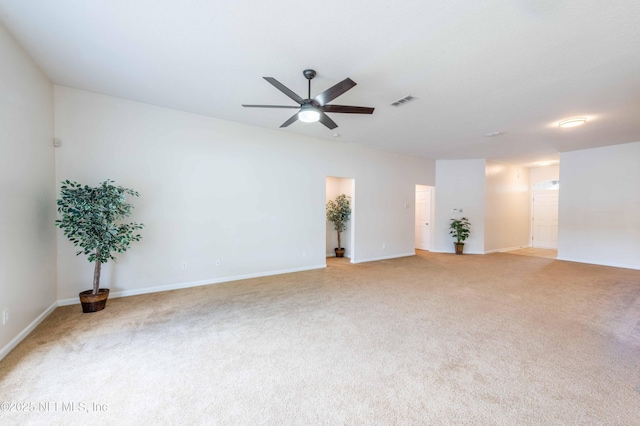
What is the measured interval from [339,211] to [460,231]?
147 inches

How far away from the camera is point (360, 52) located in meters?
2.60

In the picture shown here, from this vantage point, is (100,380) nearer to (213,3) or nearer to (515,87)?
(213,3)

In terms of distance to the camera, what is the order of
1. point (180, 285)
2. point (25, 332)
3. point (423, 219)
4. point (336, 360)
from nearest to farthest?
point (336, 360) < point (25, 332) < point (180, 285) < point (423, 219)

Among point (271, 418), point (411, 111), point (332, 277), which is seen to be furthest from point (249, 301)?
point (411, 111)

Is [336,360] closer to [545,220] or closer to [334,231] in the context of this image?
[334,231]

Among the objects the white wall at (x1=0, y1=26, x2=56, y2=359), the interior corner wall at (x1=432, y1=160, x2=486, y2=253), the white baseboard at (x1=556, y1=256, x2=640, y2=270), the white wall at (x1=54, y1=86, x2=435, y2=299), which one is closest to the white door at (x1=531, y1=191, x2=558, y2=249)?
Result: the white baseboard at (x1=556, y1=256, x2=640, y2=270)

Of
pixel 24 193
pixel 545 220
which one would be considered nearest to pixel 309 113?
pixel 24 193

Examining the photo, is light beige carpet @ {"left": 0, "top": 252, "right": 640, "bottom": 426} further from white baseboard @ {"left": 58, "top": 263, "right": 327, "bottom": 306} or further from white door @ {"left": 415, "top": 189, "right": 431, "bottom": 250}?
white door @ {"left": 415, "top": 189, "right": 431, "bottom": 250}

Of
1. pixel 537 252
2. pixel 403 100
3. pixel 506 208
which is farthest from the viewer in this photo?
pixel 506 208

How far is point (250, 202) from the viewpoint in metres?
4.93

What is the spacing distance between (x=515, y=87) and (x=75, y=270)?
20.6ft

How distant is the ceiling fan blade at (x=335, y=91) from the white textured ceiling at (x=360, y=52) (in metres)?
0.36

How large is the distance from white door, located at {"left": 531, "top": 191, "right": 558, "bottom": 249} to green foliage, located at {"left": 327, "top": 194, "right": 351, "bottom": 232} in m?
7.08

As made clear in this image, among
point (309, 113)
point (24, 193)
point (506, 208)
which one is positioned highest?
point (309, 113)
